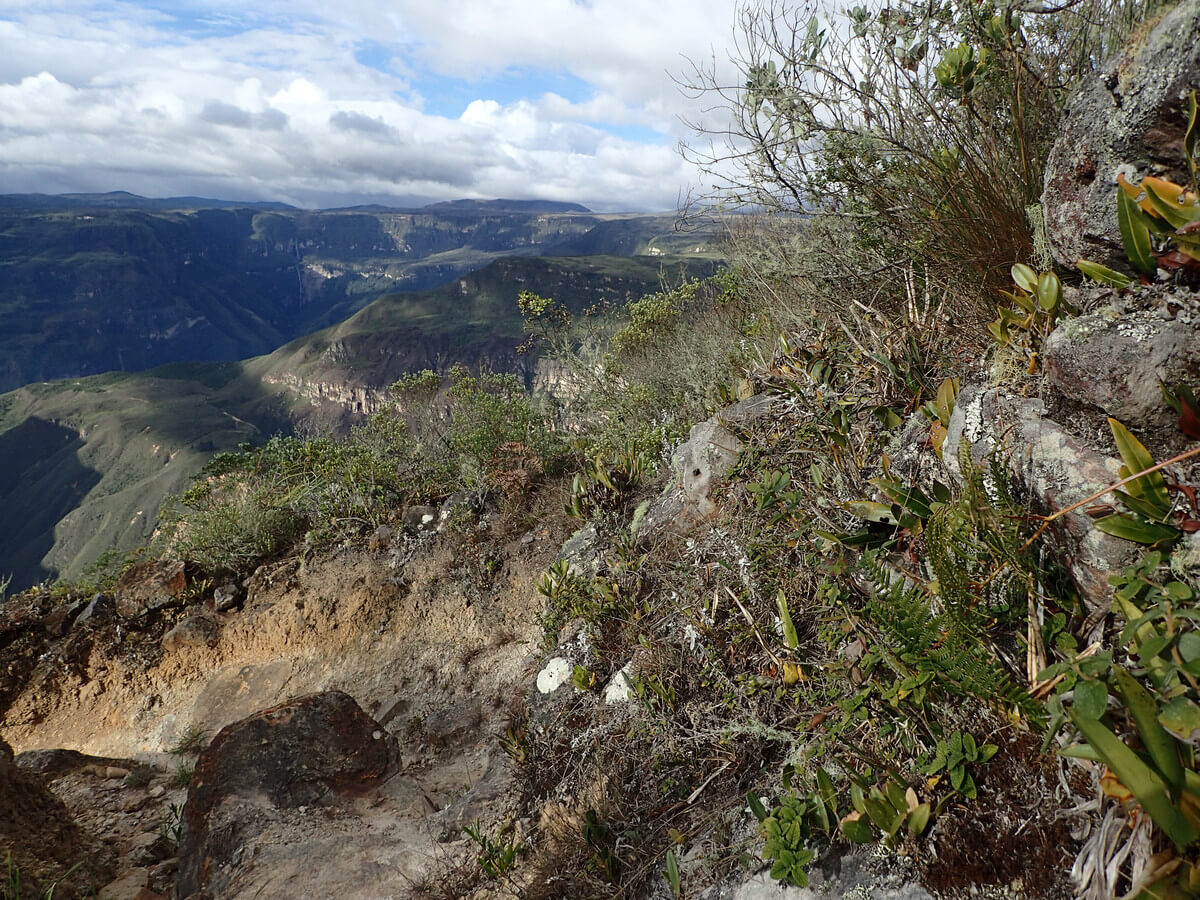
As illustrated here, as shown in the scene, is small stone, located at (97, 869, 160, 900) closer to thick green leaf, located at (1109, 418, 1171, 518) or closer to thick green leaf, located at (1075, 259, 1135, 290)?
thick green leaf, located at (1109, 418, 1171, 518)

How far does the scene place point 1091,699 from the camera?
1275 mm

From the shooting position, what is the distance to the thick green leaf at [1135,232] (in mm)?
1817

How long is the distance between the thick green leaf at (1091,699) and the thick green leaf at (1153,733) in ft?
0.22

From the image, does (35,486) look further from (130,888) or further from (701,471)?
(701,471)

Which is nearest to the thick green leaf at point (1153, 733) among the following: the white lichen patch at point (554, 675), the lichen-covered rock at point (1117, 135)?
the lichen-covered rock at point (1117, 135)

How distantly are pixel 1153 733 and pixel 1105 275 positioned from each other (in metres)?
1.53

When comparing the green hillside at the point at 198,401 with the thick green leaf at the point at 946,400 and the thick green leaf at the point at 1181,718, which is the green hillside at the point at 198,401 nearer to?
the thick green leaf at the point at 946,400

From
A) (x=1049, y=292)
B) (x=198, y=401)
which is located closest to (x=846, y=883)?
(x=1049, y=292)

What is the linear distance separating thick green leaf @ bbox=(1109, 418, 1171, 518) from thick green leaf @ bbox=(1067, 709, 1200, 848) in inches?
27.4

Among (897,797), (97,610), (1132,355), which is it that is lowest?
(97,610)

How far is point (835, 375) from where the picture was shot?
11.3ft

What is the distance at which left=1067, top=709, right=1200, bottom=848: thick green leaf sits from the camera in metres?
1.06

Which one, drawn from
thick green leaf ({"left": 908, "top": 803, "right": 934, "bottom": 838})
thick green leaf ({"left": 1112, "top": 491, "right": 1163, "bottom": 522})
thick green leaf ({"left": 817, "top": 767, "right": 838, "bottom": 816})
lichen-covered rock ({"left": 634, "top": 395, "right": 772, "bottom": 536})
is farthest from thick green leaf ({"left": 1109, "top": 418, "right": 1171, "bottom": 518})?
lichen-covered rock ({"left": 634, "top": 395, "right": 772, "bottom": 536})

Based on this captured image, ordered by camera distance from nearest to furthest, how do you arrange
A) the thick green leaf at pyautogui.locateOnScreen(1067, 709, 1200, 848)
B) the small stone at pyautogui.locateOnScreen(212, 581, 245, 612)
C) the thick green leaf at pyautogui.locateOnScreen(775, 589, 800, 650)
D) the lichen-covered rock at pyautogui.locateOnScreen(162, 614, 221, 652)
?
1. the thick green leaf at pyautogui.locateOnScreen(1067, 709, 1200, 848)
2. the thick green leaf at pyautogui.locateOnScreen(775, 589, 800, 650)
3. the lichen-covered rock at pyautogui.locateOnScreen(162, 614, 221, 652)
4. the small stone at pyautogui.locateOnScreen(212, 581, 245, 612)
